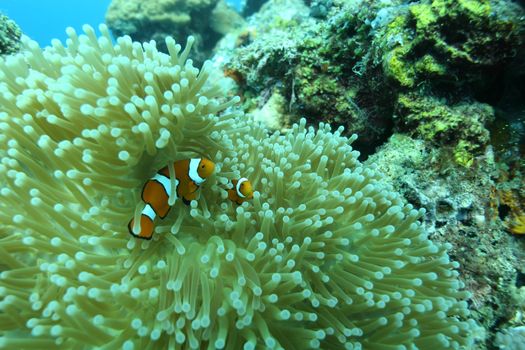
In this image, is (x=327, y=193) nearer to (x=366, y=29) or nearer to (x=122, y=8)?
(x=366, y=29)

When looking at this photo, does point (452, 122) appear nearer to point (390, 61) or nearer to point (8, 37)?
point (390, 61)

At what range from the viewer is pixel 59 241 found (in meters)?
1.52

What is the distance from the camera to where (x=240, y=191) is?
1.84 metres

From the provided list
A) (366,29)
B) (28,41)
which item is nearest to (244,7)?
(366,29)

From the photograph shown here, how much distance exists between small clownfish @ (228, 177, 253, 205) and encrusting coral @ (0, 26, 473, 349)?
51 millimetres

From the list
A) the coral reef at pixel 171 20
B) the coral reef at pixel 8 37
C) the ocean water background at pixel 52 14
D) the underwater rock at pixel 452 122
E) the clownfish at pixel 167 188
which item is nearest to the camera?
the clownfish at pixel 167 188

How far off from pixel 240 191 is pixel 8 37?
3.34 meters

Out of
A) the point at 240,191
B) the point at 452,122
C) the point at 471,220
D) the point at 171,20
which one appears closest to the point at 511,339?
the point at 471,220

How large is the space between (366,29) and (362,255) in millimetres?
2202

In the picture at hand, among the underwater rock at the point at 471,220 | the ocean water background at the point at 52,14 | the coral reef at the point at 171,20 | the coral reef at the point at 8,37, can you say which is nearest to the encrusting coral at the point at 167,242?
the underwater rock at the point at 471,220

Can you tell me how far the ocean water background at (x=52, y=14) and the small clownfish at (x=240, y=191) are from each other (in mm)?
78925

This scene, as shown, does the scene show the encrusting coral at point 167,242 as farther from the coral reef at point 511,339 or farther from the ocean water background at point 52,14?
the ocean water background at point 52,14

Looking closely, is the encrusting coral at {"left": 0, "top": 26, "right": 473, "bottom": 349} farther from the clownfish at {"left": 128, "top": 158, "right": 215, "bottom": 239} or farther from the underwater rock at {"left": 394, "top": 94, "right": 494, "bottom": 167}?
the underwater rock at {"left": 394, "top": 94, "right": 494, "bottom": 167}

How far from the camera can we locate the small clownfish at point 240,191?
1.83 metres
